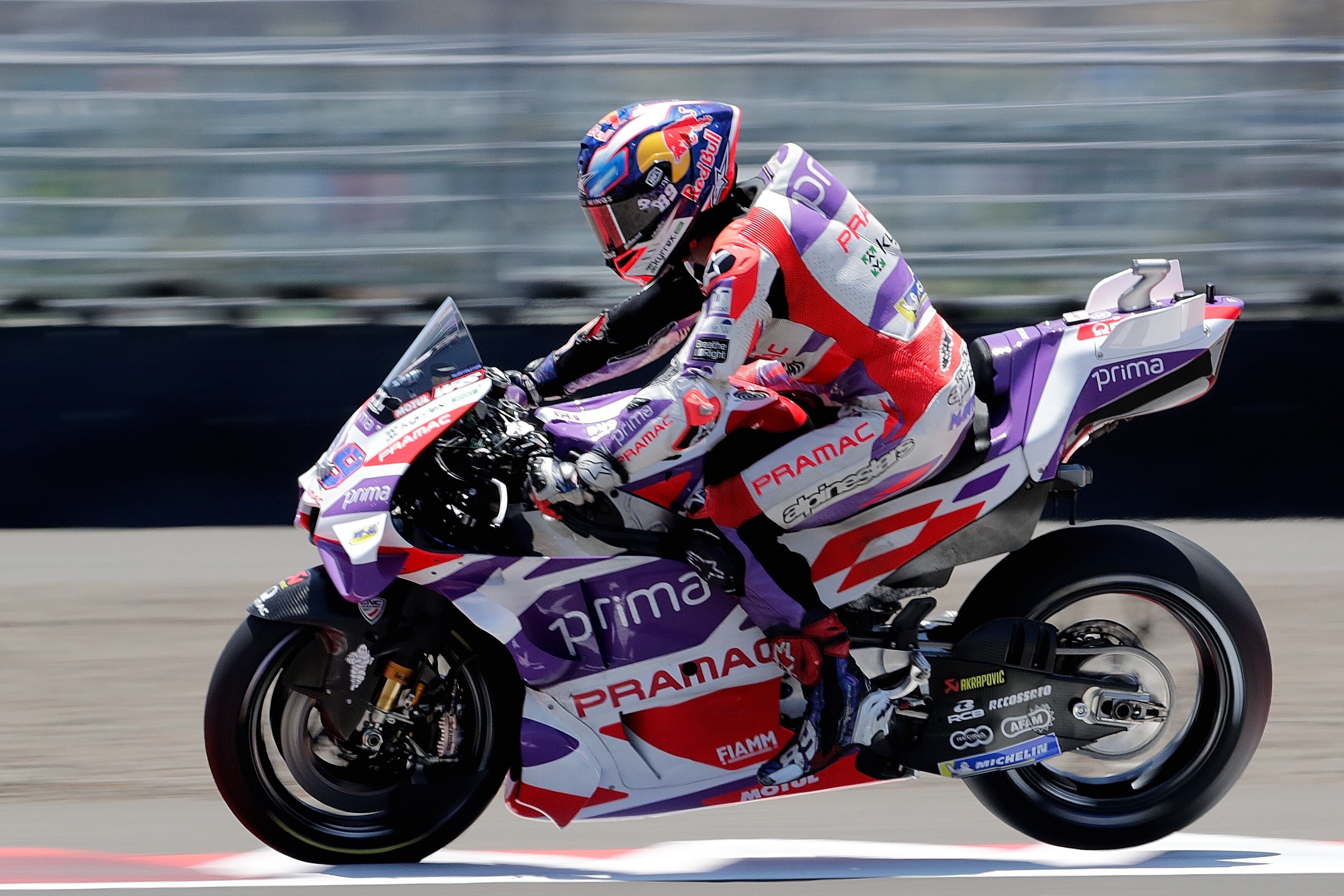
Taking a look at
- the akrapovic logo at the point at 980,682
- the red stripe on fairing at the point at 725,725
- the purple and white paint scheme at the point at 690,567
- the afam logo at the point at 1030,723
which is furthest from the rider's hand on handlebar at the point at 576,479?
the afam logo at the point at 1030,723

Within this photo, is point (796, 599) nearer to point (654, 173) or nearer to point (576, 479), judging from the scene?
point (576, 479)

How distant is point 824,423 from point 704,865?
112cm

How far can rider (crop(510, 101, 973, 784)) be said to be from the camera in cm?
390

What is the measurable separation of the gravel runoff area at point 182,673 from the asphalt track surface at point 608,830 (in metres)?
0.01

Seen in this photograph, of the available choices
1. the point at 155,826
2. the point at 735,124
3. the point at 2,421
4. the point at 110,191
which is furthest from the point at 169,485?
the point at 735,124

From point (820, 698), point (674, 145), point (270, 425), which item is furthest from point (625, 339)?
point (270, 425)

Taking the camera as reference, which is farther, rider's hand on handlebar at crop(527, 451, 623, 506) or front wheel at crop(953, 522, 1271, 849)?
front wheel at crop(953, 522, 1271, 849)

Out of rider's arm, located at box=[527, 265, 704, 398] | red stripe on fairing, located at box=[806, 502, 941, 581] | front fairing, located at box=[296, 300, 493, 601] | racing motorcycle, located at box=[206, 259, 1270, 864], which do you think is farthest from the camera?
rider's arm, located at box=[527, 265, 704, 398]

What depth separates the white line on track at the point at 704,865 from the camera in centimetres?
404

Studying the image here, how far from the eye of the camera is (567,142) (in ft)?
27.3

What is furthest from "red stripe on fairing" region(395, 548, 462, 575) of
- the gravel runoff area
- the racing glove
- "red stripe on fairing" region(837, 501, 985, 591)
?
"red stripe on fairing" region(837, 501, 985, 591)

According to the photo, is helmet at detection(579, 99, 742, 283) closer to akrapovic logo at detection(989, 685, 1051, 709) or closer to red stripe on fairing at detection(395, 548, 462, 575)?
red stripe on fairing at detection(395, 548, 462, 575)

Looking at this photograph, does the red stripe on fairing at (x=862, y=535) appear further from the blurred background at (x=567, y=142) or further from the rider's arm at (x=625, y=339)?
the blurred background at (x=567, y=142)

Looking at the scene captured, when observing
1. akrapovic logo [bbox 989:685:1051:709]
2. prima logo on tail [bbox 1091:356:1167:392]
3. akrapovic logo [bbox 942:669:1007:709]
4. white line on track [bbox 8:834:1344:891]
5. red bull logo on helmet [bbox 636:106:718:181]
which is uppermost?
red bull logo on helmet [bbox 636:106:718:181]
